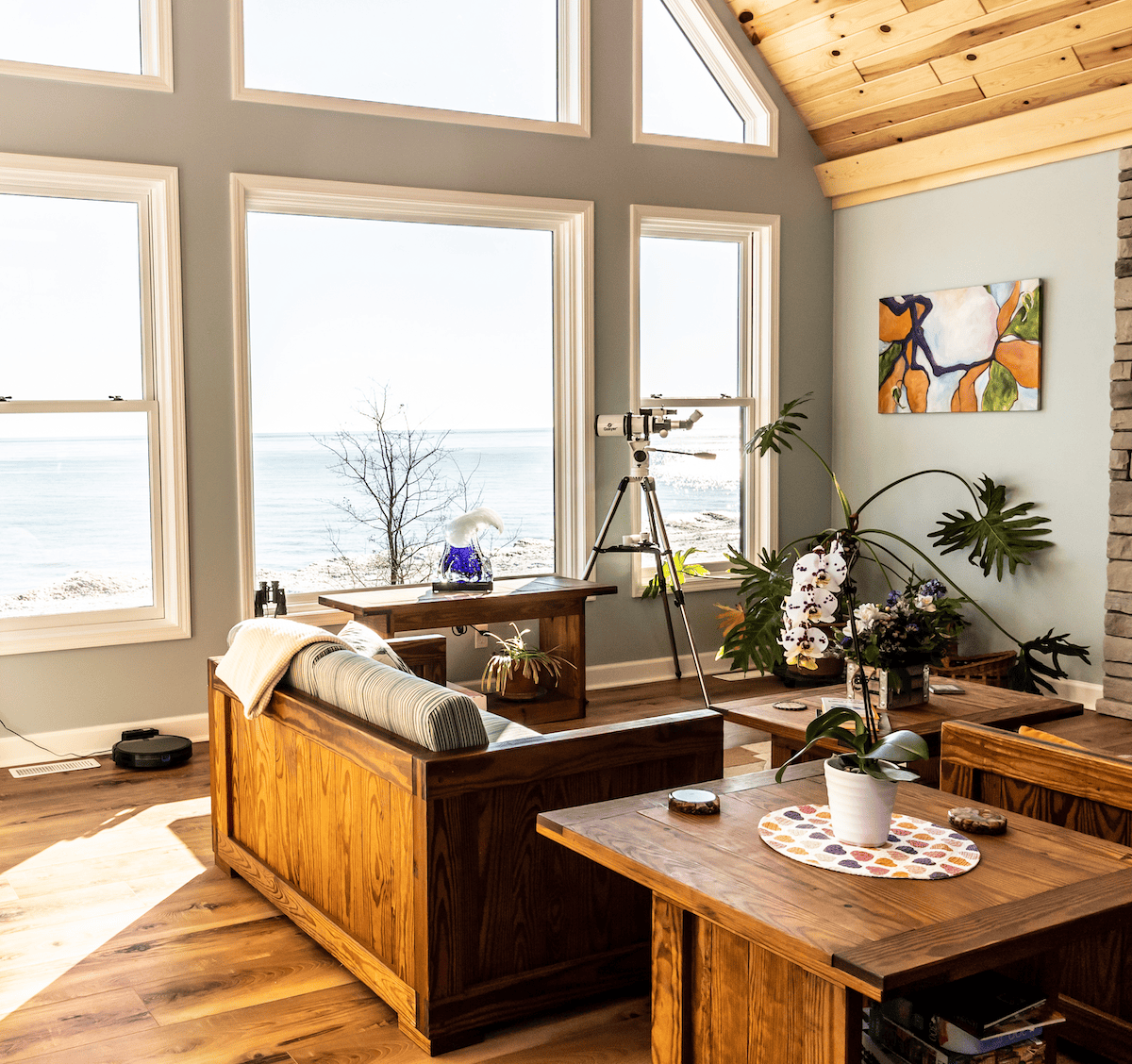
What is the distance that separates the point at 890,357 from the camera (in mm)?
5973

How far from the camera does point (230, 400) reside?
486cm

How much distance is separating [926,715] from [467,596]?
2035 mm

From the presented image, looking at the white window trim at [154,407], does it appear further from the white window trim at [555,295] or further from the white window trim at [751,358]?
the white window trim at [751,358]

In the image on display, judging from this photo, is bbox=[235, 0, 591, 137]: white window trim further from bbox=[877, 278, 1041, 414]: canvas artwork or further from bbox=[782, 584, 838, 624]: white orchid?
bbox=[782, 584, 838, 624]: white orchid

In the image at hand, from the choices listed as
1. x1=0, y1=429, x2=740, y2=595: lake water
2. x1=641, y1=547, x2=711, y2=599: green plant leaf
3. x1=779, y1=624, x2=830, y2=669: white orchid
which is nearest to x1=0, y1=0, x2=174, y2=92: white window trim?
x1=0, y1=429, x2=740, y2=595: lake water

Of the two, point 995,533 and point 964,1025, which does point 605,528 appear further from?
point 964,1025

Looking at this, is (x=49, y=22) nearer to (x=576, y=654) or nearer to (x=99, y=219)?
(x=99, y=219)

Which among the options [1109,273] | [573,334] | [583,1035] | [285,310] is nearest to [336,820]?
[583,1035]

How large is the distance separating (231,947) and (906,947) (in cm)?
186

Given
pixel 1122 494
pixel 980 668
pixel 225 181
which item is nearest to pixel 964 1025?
pixel 980 668

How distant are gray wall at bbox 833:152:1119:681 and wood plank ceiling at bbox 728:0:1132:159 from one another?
12.7 inches

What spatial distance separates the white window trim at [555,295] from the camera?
4.86m

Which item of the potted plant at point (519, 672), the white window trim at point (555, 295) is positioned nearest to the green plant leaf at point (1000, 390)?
the white window trim at point (555, 295)

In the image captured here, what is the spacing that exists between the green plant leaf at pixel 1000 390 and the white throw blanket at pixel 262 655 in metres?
3.49
